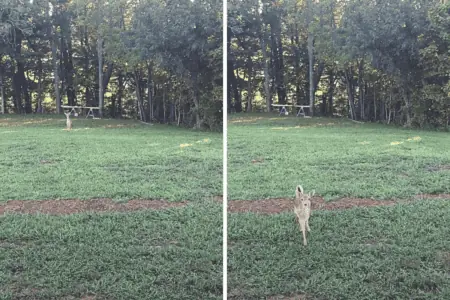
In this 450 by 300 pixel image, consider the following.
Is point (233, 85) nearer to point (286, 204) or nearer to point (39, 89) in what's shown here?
point (286, 204)

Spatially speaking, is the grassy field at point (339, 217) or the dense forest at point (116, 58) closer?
the grassy field at point (339, 217)

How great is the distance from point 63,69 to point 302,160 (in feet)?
5.14

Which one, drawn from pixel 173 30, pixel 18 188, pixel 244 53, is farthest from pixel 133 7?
pixel 18 188

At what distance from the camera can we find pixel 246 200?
2.92 metres

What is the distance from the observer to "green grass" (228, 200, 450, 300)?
2.22 meters

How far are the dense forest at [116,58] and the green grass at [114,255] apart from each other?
61cm

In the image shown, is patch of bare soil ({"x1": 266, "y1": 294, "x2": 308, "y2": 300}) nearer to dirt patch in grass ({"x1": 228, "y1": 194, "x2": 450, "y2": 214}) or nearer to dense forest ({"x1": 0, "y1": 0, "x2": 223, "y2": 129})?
dirt patch in grass ({"x1": 228, "y1": 194, "x2": 450, "y2": 214})

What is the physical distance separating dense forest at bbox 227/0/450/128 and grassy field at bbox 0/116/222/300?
1.76 ft

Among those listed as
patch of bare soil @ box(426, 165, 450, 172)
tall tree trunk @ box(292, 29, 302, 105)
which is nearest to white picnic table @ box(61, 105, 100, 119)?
tall tree trunk @ box(292, 29, 302, 105)

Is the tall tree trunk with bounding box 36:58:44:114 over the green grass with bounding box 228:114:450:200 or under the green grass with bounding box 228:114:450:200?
over

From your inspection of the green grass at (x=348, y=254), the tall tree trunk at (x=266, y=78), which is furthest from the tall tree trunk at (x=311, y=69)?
the green grass at (x=348, y=254)

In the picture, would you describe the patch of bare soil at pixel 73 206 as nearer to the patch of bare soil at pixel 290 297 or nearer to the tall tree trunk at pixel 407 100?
the patch of bare soil at pixel 290 297

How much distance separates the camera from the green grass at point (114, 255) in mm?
2201

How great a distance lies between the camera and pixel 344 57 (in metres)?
2.73
